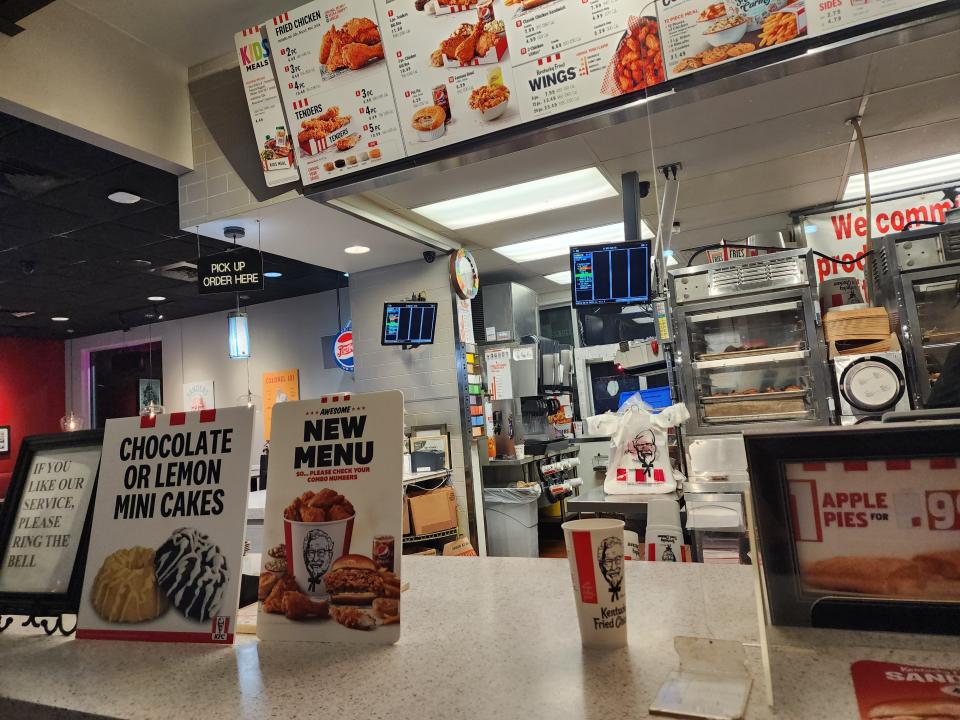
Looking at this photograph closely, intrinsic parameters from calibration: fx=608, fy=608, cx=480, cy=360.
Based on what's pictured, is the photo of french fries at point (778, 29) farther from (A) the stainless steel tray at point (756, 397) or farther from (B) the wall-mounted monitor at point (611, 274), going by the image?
(A) the stainless steel tray at point (756, 397)

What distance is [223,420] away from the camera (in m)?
1.23

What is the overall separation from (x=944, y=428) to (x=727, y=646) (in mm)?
423

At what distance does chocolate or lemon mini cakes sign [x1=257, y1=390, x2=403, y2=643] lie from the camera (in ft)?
3.35

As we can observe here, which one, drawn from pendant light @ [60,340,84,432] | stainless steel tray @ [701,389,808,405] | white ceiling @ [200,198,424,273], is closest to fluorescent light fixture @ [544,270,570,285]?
white ceiling @ [200,198,424,273]

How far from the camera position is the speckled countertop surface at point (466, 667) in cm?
Result: 75

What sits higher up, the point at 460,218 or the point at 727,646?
the point at 460,218

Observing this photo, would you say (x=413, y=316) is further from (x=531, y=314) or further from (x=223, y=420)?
(x=223, y=420)

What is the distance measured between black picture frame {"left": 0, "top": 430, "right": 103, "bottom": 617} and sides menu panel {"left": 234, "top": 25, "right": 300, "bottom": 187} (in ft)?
9.41

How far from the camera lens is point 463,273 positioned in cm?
595

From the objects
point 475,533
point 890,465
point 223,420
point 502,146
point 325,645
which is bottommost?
point 475,533

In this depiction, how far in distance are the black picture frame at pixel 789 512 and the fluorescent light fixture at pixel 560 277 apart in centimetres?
669

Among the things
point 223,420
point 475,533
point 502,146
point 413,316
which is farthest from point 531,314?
point 223,420

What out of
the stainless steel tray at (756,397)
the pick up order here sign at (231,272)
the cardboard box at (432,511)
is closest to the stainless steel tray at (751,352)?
the stainless steel tray at (756,397)

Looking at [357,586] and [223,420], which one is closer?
[357,586]
